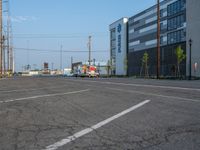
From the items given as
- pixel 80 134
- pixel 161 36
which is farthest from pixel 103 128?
pixel 161 36

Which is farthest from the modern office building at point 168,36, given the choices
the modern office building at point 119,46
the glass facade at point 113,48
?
the glass facade at point 113,48

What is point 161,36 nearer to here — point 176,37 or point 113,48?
point 176,37

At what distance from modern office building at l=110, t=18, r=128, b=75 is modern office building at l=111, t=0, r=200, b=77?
2.83 m

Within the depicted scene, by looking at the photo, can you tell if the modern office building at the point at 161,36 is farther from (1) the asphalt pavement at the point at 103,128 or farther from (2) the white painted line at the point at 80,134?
(2) the white painted line at the point at 80,134

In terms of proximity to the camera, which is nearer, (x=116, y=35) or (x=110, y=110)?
(x=110, y=110)

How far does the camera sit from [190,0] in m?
66.1

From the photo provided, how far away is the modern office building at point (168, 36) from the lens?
2549 inches

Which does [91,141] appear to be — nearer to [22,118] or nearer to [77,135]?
[77,135]

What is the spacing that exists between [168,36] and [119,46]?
115 ft

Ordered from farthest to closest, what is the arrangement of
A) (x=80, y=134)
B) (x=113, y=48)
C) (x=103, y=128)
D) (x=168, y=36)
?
(x=113, y=48) < (x=168, y=36) < (x=103, y=128) < (x=80, y=134)

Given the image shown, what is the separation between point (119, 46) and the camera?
110 meters

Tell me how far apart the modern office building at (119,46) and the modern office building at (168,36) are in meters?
2.83

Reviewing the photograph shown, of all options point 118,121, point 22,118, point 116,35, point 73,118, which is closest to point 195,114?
point 118,121

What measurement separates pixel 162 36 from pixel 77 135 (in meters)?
75.7
